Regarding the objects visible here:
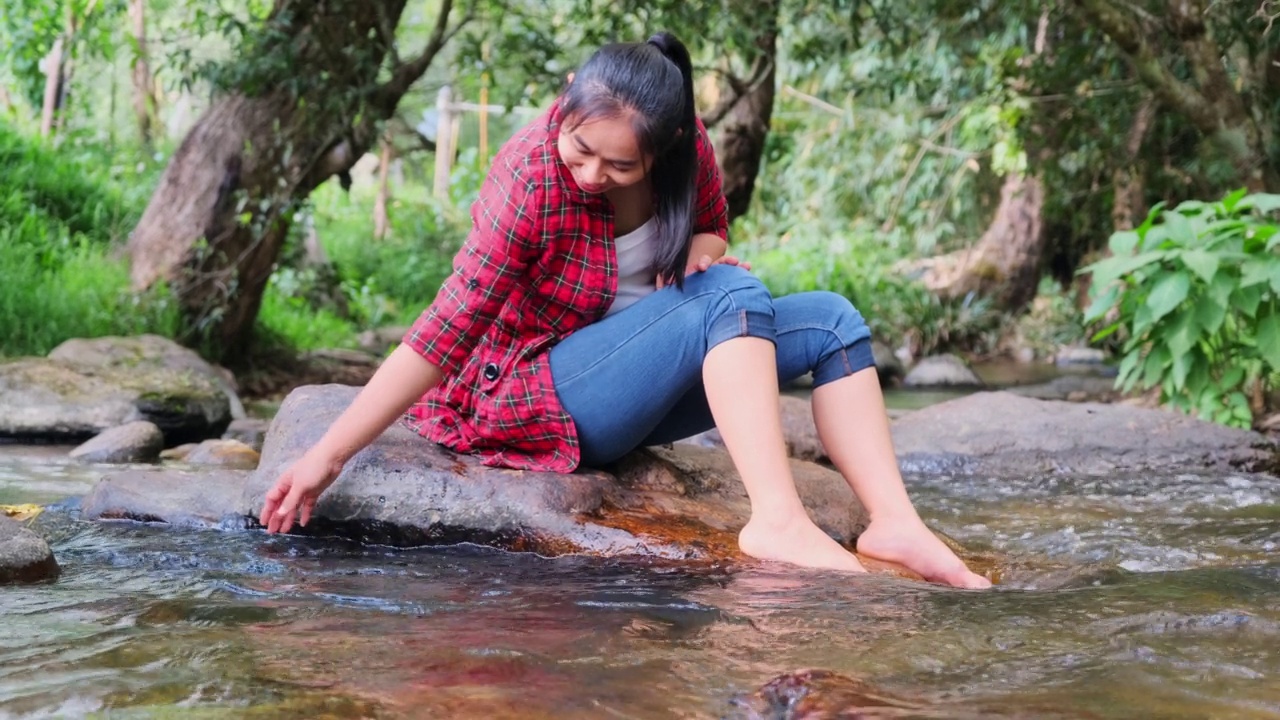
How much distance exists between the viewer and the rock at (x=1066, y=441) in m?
5.01

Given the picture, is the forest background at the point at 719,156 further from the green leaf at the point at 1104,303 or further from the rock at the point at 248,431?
the rock at the point at 248,431

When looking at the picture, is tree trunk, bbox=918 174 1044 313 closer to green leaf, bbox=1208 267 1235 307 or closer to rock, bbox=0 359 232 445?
green leaf, bbox=1208 267 1235 307

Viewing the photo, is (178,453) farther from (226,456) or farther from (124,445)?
(226,456)

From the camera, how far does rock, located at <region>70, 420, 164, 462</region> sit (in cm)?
485

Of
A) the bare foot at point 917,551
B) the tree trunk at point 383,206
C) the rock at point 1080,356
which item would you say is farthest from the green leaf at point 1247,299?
the tree trunk at point 383,206

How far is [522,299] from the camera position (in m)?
2.94

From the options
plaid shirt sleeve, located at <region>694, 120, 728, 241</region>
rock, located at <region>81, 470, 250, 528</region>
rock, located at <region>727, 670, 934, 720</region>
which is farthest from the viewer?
rock, located at <region>81, 470, 250, 528</region>

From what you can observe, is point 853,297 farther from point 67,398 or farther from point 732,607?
point 732,607

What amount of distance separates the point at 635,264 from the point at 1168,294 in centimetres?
326

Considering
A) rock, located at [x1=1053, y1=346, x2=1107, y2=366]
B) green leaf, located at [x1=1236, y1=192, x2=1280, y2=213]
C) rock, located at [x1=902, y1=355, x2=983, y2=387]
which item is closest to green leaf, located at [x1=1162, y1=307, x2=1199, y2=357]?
green leaf, located at [x1=1236, y1=192, x2=1280, y2=213]

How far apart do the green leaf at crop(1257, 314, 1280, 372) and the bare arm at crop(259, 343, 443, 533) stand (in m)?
3.96

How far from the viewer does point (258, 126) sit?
6957mm

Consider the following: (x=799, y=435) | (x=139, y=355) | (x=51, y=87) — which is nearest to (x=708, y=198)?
(x=799, y=435)

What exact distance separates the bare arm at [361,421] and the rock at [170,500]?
56cm
